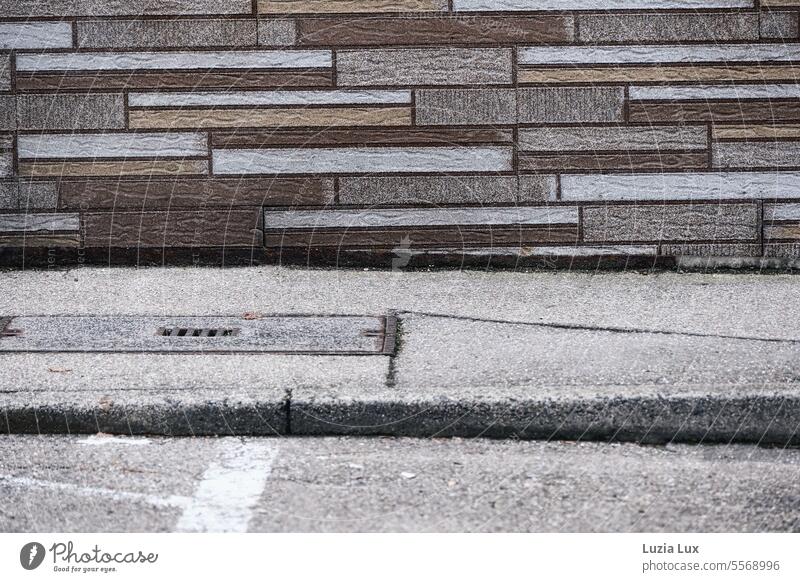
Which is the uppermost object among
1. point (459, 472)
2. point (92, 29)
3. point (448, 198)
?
point (92, 29)

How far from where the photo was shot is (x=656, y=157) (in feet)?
19.9

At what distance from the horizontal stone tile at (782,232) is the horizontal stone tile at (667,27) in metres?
1.02

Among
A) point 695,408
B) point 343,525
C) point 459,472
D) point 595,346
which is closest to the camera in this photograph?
point 343,525

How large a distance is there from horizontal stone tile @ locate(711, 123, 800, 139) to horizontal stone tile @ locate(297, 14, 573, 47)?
956 millimetres

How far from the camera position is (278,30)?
595cm

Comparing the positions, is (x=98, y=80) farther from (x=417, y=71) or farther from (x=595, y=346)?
(x=595, y=346)

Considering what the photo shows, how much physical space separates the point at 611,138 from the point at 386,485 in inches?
129

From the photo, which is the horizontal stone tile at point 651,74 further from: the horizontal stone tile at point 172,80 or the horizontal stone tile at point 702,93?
the horizontal stone tile at point 172,80

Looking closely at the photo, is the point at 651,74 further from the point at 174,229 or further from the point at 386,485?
the point at 386,485

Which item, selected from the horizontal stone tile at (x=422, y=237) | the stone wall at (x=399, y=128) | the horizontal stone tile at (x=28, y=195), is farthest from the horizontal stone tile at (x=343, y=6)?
the horizontal stone tile at (x=28, y=195)

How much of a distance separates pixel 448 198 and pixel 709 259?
1.46 m

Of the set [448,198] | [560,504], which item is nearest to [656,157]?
[448,198]

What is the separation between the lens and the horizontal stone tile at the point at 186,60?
5.97 m

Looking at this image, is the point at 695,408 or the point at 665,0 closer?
the point at 695,408
